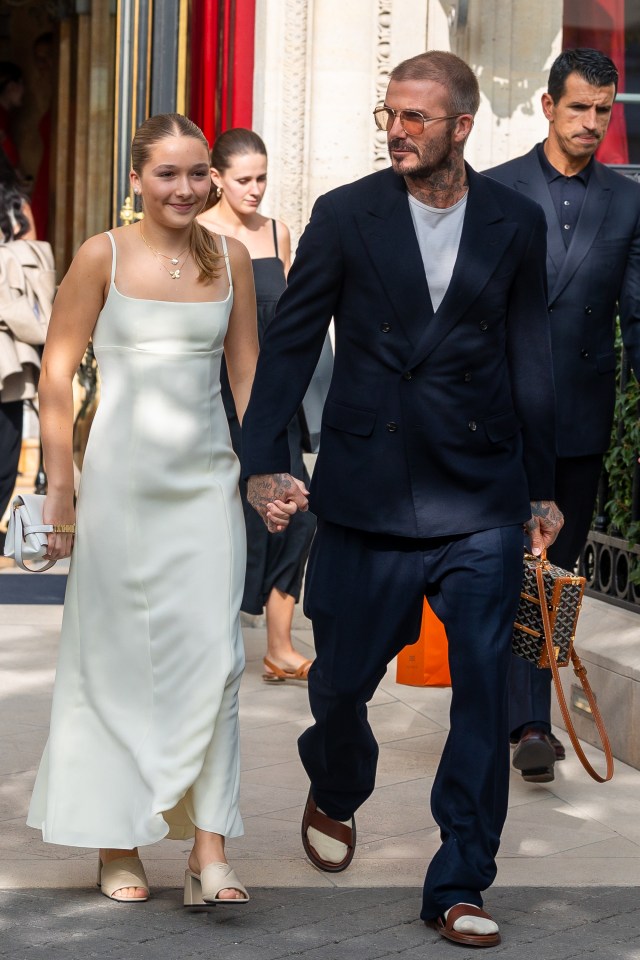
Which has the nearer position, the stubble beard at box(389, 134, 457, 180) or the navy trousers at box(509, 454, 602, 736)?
the stubble beard at box(389, 134, 457, 180)

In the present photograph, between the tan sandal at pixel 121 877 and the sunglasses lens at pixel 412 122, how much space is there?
1.85 meters

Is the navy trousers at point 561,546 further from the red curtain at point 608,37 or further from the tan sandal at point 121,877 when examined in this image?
the red curtain at point 608,37

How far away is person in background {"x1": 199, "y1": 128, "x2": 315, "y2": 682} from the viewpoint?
6.53m

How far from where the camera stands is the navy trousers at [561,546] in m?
5.38

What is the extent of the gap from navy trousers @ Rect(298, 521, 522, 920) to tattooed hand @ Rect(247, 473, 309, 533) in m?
0.16

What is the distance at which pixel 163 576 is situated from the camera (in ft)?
13.7

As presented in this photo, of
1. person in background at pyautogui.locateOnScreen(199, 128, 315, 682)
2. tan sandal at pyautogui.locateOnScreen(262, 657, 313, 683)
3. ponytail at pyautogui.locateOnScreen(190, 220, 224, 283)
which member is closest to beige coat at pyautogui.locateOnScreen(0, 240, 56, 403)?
person in background at pyautogui.locateOnScreen(199, 128, 315, 682)

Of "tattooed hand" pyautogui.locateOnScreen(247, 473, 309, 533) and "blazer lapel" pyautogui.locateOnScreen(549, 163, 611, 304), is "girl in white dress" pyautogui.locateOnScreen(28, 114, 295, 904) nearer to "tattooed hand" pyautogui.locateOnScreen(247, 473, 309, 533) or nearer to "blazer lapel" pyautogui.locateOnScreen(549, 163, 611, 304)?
"tattooed hand" pyautogui.locateOnScreen(247, 473, 309, 533)

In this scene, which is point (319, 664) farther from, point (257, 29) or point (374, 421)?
point (257, 29)

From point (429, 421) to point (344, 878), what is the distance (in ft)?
4.01

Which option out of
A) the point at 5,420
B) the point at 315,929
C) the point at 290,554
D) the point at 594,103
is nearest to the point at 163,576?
the point at 315,929

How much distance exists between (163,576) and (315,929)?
89cm

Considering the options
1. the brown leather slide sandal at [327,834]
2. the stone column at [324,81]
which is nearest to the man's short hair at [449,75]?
the brown leather slide sandal at [327,834]

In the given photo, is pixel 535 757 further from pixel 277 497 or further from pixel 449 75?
pixel 449 75
